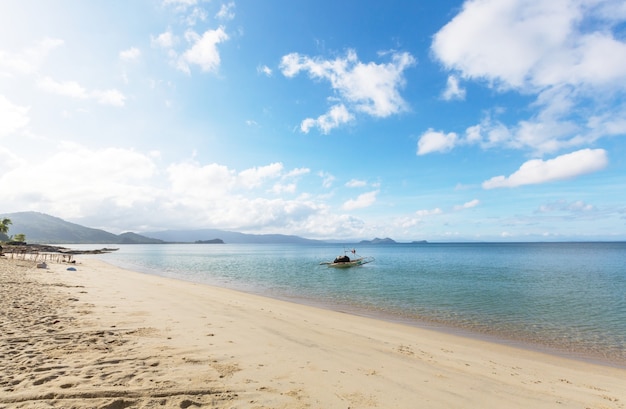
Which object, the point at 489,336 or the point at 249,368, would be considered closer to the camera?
the point at 249,368

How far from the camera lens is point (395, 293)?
33469mm

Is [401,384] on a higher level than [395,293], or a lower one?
higher

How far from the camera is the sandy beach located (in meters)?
6.35

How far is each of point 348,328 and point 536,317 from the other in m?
16.8

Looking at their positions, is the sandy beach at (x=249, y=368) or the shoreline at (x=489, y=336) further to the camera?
the shoreline at (x=489, y=336)

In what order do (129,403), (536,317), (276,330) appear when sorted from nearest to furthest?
(129,403) → (276,330) → (536,317)

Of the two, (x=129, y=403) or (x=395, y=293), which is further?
(x=395, y=293)

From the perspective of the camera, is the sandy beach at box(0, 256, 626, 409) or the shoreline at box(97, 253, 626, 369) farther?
the shoreline at box(97, 253, 626, 369)

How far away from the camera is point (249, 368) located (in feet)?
26.5

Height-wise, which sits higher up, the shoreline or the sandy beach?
the sandy beach

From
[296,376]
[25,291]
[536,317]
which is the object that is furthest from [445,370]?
[25,291]

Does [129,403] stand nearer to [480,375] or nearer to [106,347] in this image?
[106,347]

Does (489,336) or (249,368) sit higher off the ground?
(249,368)

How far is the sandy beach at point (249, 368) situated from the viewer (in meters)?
6.35
